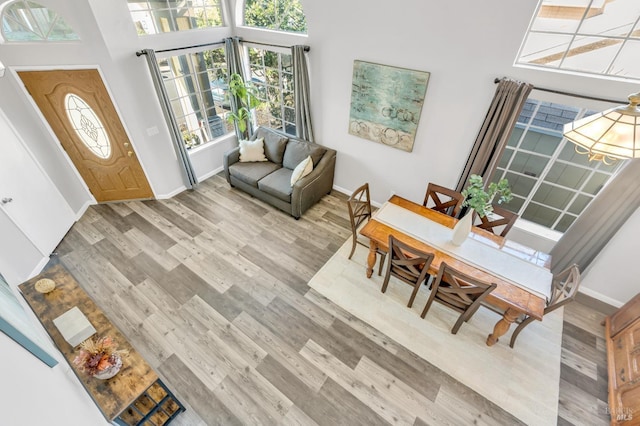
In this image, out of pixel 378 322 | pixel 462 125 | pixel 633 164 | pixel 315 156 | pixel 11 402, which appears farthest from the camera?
pixel 315 156

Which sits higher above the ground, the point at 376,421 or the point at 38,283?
the point at 38,283

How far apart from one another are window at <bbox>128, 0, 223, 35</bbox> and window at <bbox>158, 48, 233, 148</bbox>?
1.32ft

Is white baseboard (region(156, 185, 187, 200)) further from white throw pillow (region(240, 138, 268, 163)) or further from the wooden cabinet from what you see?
the wooden cabinet

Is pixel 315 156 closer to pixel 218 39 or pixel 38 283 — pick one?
pixel 218 39

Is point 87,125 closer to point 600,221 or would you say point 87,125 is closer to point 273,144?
point 273,144

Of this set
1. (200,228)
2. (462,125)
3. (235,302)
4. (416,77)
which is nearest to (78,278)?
(200,228)

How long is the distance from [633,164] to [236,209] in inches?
190

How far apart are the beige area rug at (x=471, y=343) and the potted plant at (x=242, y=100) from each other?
3231 mm

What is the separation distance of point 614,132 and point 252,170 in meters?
4.27

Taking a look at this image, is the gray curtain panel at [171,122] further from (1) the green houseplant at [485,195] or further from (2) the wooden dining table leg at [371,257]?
(1) the green houseplant at [485,195]

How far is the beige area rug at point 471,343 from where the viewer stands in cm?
265

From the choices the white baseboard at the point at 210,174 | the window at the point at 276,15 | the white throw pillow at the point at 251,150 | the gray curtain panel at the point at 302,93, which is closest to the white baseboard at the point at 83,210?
the white baseboard at the point at 210,174

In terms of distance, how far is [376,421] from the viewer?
2471mm

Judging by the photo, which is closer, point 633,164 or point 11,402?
point 11,402
